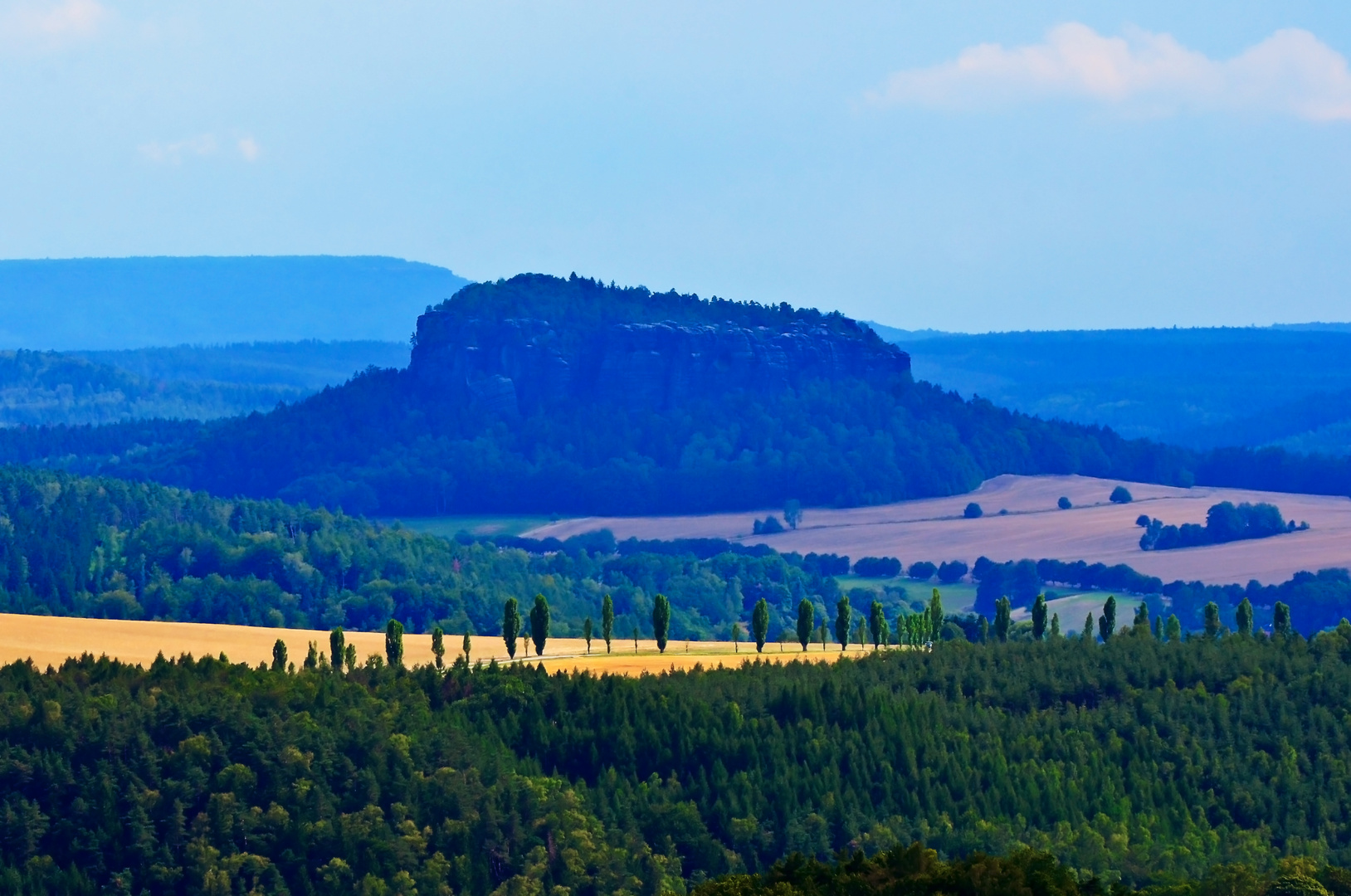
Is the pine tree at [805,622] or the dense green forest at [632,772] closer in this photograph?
the dense green forest at [632,772]

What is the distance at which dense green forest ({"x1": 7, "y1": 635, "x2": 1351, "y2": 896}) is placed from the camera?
143m

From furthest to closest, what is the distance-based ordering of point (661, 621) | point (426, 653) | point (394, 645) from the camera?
1. point (426, 653)
2. point (661, 621)
3. point (394, 645)

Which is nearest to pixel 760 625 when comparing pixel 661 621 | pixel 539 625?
pixel 661 621

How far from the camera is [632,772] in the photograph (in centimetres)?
15825

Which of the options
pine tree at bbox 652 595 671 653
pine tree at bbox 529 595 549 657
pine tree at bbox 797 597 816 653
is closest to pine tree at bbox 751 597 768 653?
pine tree at bbox 797 597 816 653

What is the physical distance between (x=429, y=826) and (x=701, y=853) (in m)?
14.5

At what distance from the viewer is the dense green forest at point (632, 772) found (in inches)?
5635

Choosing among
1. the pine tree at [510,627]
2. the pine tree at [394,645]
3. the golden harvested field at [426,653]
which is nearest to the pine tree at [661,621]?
the golden harvested field at [426,653]

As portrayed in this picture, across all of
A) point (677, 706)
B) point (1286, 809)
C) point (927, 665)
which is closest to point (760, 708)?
point (677, 706)

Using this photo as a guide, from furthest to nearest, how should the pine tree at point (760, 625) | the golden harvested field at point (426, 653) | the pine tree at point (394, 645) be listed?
1. the pine tree at point (760, 625)
2. the pine tree at point (394, 645)
3. the golden harvested field at point (426, 653)

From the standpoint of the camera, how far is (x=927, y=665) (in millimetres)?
179625

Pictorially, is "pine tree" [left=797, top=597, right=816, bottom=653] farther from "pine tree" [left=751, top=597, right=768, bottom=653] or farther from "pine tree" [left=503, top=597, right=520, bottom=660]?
"pine tree" [left=503, top=597, right=520, bottom=660]

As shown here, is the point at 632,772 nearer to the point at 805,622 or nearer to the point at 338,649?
the point at 338,649

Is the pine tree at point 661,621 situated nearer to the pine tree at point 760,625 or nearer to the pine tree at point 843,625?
the pine tree at point 760,625
